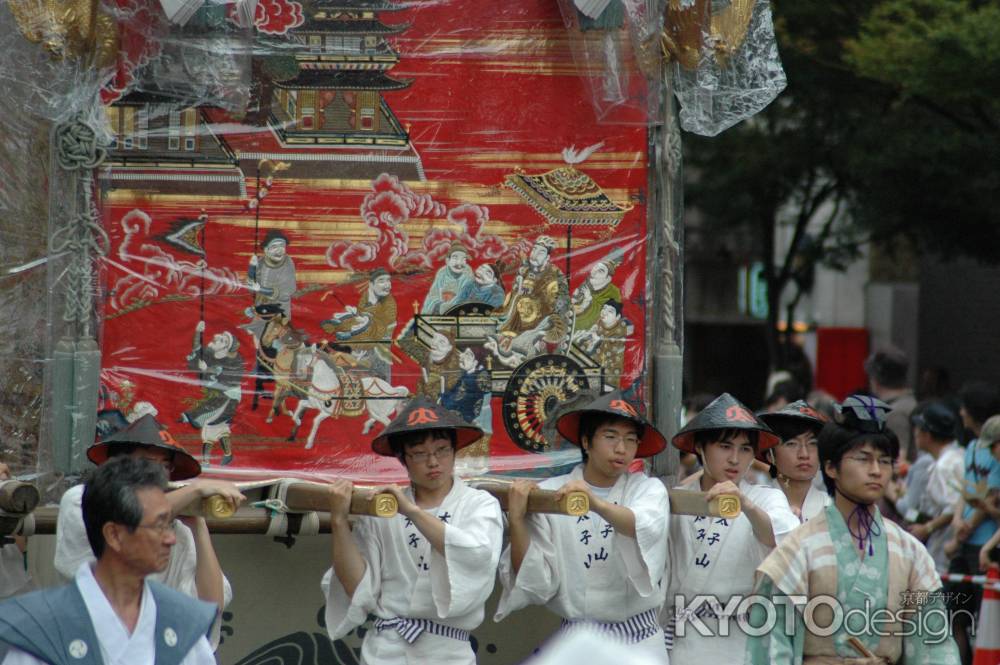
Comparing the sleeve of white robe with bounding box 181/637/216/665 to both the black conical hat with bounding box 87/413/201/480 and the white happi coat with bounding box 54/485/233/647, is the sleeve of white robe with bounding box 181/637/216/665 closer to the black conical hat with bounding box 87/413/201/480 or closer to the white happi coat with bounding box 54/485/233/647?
the white happi coat with bounding box 54/485/233/647

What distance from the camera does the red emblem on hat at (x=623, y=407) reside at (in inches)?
219

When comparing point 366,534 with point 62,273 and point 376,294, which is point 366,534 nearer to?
point 376,294

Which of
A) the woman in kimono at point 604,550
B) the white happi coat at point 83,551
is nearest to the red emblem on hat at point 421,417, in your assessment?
the woman in kimono at point 604,550

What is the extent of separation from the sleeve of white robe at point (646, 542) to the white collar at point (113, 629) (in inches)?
88.7

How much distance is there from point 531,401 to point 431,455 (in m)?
1.01

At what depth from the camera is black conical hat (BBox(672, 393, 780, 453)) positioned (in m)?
5.70

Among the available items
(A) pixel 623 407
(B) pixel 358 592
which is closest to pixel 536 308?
(A) pixel 623 407

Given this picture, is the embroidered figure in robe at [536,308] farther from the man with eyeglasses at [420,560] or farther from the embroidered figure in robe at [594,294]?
the man with eyeglasses at [420,560]

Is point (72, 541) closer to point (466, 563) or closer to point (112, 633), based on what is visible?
point (466, 563)

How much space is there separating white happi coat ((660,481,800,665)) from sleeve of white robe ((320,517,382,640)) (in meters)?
1.20

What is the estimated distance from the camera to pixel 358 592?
5391mm

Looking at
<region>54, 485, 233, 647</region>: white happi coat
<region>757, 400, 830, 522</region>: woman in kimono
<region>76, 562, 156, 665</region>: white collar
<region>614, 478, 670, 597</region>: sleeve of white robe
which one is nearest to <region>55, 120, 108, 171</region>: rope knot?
<region>54, 485, 233, 647</region>: white happi coat

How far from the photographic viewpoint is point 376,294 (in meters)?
6.26

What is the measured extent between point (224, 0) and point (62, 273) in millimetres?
1287
